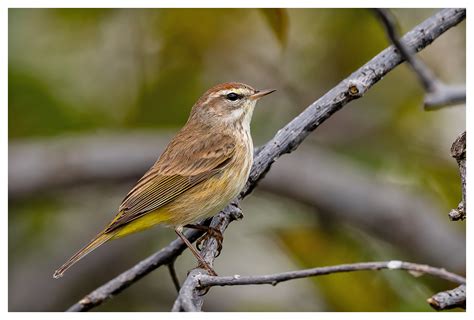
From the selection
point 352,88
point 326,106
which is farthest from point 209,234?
point 352,88

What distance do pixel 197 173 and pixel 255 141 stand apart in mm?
1436

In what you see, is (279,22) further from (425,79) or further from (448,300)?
(448,300)

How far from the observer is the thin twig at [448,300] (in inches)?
81.6

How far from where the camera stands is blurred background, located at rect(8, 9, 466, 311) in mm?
4066

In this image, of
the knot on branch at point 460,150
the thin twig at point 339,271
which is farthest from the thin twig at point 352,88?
the thin twig at point 339,271

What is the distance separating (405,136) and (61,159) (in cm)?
201

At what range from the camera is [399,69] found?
175 inches

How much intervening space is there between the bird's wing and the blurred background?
68 centimetres

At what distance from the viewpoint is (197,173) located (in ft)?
10.8

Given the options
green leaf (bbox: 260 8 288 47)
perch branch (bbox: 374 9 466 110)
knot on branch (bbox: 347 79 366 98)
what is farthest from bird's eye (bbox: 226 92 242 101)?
perch branch (bbox: 374 9 466 110)

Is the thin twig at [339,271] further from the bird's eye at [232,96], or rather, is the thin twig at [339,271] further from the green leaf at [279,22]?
the bird's eye at [232,96]

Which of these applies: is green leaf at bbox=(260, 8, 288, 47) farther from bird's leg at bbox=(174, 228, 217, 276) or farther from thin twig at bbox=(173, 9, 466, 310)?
bird's leg at bbox=(174, 228, 217, 276)
